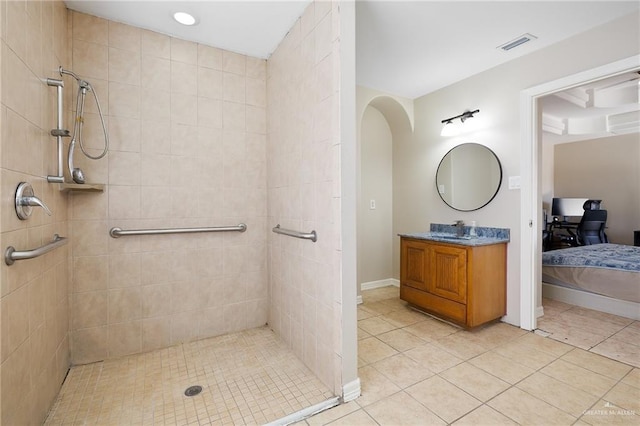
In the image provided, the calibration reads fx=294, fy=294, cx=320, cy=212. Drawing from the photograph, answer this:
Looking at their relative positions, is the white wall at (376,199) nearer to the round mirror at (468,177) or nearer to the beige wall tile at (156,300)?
the round mirror at (468,177)

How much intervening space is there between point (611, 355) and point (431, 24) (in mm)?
2663

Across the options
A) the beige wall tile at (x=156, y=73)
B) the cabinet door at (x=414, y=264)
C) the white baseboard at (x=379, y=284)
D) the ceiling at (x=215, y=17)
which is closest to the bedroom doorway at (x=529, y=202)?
the cabinet door at (x=414, y=264)

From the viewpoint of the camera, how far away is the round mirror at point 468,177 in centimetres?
281

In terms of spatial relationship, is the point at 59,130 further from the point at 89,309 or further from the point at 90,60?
the point at 89,309

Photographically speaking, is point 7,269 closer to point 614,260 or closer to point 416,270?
point 416,270

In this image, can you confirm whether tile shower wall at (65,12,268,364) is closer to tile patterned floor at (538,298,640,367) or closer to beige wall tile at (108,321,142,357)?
beige wall tile at (108,321,142,357)

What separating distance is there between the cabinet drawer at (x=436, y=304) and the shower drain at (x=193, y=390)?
2050mm

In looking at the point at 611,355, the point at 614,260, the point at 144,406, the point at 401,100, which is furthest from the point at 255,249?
the point at 614,260

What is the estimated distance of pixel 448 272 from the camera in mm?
2607

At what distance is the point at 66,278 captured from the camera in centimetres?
188

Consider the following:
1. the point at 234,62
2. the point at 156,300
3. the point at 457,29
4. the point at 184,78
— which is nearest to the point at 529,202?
the point at 457,29

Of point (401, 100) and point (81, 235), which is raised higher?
point (401, 100)

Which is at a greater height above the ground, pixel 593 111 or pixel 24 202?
pixel 593 111

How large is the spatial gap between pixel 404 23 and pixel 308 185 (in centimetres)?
135
